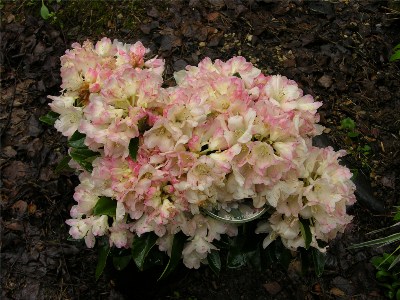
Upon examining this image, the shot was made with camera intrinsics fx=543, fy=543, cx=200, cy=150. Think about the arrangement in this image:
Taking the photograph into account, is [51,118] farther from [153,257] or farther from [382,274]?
[382,274]

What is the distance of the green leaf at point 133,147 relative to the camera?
1.38 metres

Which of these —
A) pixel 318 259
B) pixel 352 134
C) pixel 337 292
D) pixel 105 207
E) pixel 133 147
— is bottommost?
pixel 337 292

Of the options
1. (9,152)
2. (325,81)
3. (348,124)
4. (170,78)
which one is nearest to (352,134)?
(348,124)

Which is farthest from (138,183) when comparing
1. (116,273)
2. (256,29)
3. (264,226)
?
(256,29)

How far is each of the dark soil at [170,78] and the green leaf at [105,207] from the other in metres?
0.51

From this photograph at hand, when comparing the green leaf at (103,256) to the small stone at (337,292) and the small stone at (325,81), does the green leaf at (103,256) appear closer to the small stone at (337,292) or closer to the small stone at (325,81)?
the small stone at (337,292)

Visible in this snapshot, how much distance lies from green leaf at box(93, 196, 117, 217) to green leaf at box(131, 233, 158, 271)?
15 cm

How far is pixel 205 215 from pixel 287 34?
1655 millimetres

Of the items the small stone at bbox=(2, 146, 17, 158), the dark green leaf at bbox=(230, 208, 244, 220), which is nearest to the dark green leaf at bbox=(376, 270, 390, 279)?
the dark green leaf at bbox=(230, 208, 244, 220)

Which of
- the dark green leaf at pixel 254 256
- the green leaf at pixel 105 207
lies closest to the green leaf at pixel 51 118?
the green leaf at pixel 105 207

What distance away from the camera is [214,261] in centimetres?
165

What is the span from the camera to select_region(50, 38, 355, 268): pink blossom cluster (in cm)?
134

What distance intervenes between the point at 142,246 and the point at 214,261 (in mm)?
228

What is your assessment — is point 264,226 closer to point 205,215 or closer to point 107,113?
point 205,215
